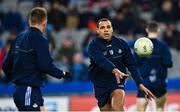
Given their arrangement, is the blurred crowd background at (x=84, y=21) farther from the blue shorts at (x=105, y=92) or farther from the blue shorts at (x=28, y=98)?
the blue shorts at (x=28, y=98)

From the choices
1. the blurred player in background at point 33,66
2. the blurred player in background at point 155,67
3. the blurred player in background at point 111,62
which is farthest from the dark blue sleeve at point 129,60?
the blurred player in background at point 155,67

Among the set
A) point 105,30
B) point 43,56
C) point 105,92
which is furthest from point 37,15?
point 105,92

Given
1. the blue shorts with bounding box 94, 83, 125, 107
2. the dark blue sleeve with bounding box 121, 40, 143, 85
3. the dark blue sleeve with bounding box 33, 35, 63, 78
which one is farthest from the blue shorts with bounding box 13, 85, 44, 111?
the dark blue sleeve with bounding box 121, 40, 143, 85

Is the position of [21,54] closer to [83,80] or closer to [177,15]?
A: [83,80]

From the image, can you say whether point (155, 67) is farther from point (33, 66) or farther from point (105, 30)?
point (33, 66)

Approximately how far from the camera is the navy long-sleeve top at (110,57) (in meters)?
11.4

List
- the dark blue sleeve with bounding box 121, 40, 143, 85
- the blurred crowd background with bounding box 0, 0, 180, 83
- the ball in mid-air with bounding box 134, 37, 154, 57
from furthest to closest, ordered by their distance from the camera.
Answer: the blurred crowd background with bounding box 0, 0, 180, 83 < the ball in mid-air with bounding box 134, 37, 154, 57 < the dark blue sleeve with bounding box 121, 40, 143, 85

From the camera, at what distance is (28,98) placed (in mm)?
10031

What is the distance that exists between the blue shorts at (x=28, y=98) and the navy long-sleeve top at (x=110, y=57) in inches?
60.1

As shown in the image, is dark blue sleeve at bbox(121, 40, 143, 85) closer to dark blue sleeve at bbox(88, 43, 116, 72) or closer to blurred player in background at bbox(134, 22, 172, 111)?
dark blue sleeve at bbox(88, 43, 116, 72)

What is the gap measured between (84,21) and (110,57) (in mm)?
9665

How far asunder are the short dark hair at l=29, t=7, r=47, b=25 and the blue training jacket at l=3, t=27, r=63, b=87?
0.12 metres

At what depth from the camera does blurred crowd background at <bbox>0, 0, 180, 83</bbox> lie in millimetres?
19125

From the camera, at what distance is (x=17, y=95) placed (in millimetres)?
10109
